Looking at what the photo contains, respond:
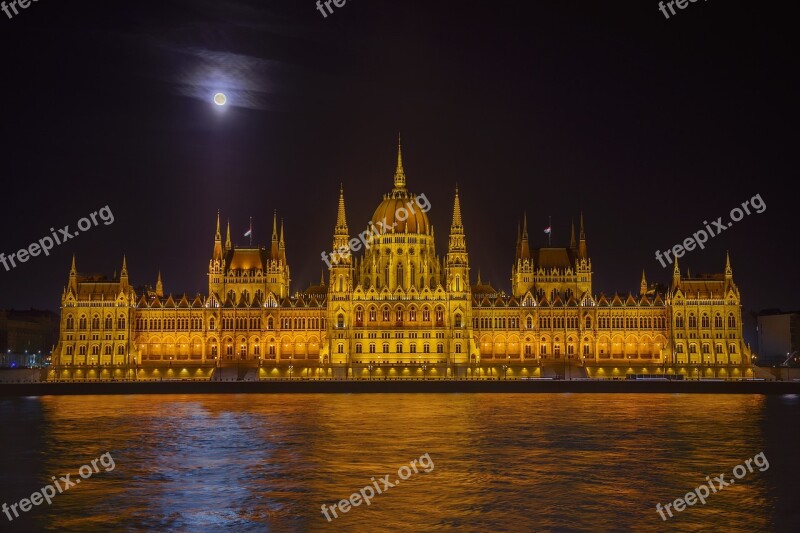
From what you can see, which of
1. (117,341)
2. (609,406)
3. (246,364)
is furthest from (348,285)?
(609,406)

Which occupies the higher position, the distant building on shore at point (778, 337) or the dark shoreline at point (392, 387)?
the distant building on shore at point (778, 337)

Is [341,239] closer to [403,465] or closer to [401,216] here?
[401,216]

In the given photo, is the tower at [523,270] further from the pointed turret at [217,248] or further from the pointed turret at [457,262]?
the pointed turret at [217,248]

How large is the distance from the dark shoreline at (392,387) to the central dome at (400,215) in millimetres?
38813

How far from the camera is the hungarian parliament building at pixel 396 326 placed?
128 m

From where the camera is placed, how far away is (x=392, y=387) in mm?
108812

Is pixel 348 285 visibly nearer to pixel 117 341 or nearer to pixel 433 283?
pixel 433 283

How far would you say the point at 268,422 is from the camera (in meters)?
72.2

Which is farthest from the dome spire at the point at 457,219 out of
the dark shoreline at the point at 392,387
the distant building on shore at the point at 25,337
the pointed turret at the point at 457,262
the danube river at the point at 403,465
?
the distant building on shore at the point at 25,337

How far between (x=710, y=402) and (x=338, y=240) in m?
61.4

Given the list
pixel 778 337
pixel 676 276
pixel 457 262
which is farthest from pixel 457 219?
pixel 778 337

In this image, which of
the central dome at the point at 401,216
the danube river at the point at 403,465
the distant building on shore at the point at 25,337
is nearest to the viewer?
the danube river at the point at 403,465

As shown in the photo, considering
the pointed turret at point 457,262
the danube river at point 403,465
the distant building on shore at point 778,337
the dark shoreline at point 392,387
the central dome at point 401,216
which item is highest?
the central dome at point 401,216

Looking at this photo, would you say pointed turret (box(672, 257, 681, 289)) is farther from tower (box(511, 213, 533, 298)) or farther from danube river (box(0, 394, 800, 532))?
danube river (box(0, 394, 800, 532))
